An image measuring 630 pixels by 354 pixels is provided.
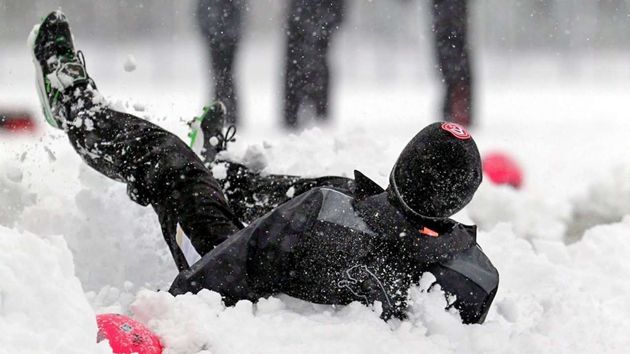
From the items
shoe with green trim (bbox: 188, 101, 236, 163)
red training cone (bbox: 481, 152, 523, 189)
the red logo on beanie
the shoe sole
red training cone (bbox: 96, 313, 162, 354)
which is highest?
the shoe sole

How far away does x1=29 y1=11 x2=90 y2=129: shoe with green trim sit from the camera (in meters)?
3.44

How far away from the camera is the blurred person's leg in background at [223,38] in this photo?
6312 millimetres

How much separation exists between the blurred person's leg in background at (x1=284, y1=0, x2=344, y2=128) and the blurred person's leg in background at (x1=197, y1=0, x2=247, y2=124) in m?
0.42

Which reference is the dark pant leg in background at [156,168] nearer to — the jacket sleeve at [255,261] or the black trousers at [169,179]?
the black trousers at [169,179]

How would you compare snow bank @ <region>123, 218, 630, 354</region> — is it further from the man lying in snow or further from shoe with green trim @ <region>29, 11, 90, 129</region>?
shoe with green trim @ <region>29, 11, 90, 129</region>

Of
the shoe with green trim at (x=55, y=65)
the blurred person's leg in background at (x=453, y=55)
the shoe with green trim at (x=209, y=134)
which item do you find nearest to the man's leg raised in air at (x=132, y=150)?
the shoe with green trim at (x=55, y=65)

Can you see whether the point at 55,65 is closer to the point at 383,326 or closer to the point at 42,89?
the point at 42,89

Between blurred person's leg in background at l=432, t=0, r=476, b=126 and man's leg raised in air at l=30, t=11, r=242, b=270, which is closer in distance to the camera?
man's leg raised in air at l=30, t=11, r=242, b=270

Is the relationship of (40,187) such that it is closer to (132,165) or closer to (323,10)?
(132,165)

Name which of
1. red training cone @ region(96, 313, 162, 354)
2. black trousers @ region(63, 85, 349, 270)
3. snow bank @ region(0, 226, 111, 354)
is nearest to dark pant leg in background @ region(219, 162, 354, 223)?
black trousers @ region(63, 85, 349, 270)

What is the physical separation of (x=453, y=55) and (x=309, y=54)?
1.15m

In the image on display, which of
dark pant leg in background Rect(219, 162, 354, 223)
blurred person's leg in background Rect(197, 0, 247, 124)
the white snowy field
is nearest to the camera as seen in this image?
the white snowy field

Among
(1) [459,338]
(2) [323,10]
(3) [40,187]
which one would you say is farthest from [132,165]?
(2) [323,10]

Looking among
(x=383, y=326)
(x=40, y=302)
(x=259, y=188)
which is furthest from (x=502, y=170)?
(x=40, y=302)
